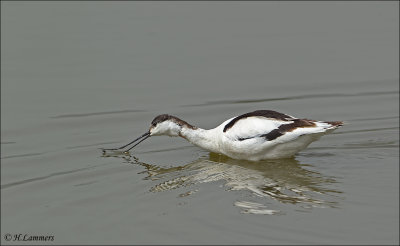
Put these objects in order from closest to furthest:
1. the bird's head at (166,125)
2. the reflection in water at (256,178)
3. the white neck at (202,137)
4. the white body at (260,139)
Result: the reflection in water at (256,178)
the white body at (260,139)
the white neck at (202,137)
the bird's head at (166,125)

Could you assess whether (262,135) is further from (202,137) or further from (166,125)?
(166,125)

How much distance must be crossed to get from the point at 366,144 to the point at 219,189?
290 cm

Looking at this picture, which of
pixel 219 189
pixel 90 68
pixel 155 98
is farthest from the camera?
pixel 90 68

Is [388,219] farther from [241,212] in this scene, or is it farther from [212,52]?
[212,52]

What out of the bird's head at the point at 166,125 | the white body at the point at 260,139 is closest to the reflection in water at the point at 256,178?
the white body at the point at 260,139

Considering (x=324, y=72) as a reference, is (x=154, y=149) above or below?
below

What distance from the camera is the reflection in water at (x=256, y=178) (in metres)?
10.3

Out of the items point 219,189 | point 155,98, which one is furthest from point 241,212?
point 155,98

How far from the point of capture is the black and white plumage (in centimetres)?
1160

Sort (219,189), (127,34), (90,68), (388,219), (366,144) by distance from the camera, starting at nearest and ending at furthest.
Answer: (388,219), (219,189), (366,144), (90,68), (127,34)

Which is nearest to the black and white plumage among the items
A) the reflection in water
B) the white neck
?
the white neck

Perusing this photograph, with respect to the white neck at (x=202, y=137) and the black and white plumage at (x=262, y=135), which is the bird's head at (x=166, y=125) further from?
the black and white plumage at (x=262, y=135)

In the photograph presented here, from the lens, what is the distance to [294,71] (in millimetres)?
16422

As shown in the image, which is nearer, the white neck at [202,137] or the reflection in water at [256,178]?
the reflection in water at [256,178]
